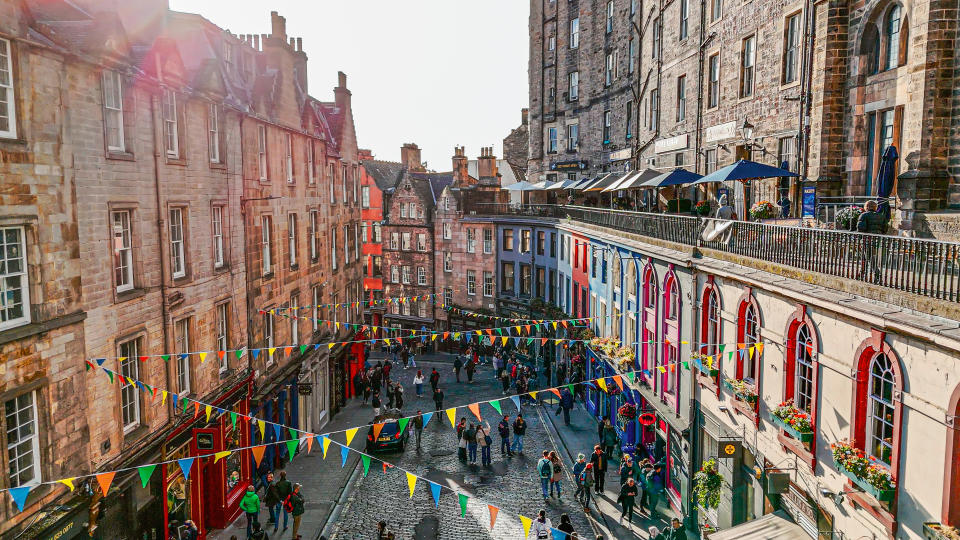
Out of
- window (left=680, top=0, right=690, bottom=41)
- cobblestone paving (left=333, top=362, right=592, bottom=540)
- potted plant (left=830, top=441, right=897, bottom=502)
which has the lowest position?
cobblestone paving (left=333, top=362, right=592, bottom=540)

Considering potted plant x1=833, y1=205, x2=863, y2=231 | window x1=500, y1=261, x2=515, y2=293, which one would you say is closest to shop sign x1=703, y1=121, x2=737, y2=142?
potted plant x1=833, y1=205, x2=863, y2=231

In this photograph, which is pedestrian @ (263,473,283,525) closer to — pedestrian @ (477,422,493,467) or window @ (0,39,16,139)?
pedestrian @ (477,422,493,467)

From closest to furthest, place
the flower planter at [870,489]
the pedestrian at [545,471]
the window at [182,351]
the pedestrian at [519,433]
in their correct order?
1. the flower planter at [870,489]
2. the window at [182,351]
3. the pedestrian at [545,471]
4. the pedestrian at [519,433]

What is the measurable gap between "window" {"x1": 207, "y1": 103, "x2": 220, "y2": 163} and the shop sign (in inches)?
666

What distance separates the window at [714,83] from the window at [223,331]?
18623 mm

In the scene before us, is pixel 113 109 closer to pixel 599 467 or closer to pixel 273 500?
pixel 273 500

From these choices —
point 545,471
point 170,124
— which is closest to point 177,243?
point 170,124

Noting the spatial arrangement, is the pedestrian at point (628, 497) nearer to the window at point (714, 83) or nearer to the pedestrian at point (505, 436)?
the pedestrian at point (505, 436)

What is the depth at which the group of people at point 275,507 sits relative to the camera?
695 inches

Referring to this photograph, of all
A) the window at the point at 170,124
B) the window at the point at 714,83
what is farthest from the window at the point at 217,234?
the window at the point at 714,83

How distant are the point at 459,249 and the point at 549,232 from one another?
9.67m

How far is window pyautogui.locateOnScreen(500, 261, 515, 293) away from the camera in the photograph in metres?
44.7

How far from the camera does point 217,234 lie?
19.9 m

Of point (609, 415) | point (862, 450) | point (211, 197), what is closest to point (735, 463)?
point (862, 450)
